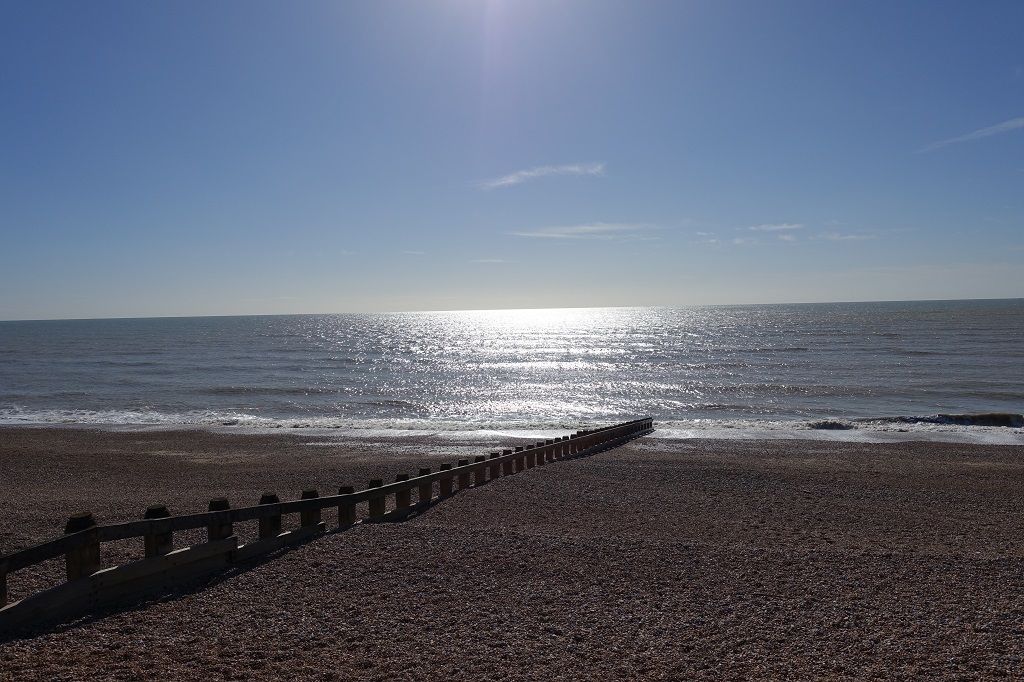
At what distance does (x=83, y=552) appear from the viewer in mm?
5949

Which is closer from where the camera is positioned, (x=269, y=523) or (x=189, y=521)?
(x=189, y=521)

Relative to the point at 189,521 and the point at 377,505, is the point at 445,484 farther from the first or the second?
the point at 189,521

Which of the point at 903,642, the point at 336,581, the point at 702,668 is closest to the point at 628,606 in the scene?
the point at 702,668

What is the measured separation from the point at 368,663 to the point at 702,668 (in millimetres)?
2360

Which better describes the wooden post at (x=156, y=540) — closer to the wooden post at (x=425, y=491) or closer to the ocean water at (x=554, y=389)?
the wooden post at (x=425, y=491)

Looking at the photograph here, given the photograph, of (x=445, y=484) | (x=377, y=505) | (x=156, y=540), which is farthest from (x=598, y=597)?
(x=445, y=484)

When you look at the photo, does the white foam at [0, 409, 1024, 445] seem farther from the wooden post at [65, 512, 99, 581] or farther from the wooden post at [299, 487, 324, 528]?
the wooden post at [65, 512, 99, 581]

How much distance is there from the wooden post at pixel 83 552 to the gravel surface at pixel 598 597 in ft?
1.41

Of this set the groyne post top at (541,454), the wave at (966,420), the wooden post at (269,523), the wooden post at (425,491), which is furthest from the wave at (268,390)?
the wooden post at (269,523)

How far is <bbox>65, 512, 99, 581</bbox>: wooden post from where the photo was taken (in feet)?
19.4

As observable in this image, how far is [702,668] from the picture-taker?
213 inches

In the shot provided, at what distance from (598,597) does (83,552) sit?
14.0 ft

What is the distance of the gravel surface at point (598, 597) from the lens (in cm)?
537

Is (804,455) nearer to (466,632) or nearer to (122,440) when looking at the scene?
(466,632)
